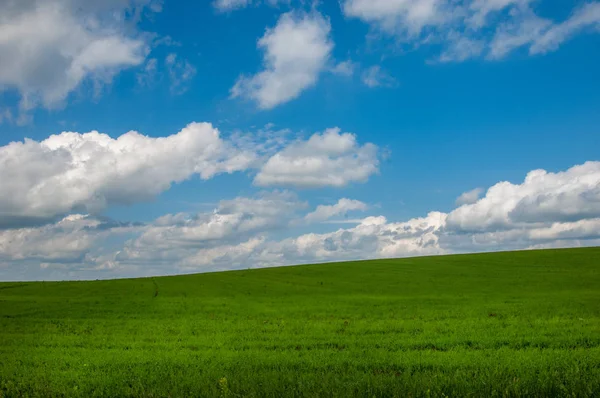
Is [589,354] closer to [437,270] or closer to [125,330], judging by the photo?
[125,330]

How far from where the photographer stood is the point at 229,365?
1407 centimetres

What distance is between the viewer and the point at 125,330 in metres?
23.7

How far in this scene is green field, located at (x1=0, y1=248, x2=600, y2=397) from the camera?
448 inches

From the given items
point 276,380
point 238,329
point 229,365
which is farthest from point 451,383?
point 238,329

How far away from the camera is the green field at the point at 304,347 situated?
1137cm

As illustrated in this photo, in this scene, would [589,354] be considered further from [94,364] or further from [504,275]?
[504,275]

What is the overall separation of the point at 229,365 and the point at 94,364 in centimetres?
457

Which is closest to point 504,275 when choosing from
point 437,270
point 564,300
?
point 437,270

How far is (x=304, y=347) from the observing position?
17484 millimetres

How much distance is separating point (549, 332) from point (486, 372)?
28.8 feet

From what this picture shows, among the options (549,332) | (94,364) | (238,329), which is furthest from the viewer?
(238,329)

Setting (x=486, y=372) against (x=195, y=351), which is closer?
(x=486, y=372)

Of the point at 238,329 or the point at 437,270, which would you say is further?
the point at 437,270

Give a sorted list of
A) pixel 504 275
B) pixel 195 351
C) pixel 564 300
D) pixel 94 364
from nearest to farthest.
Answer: pixel 94 364 → pixel 195 351 → pixel 564 300 → pixel 504 275
